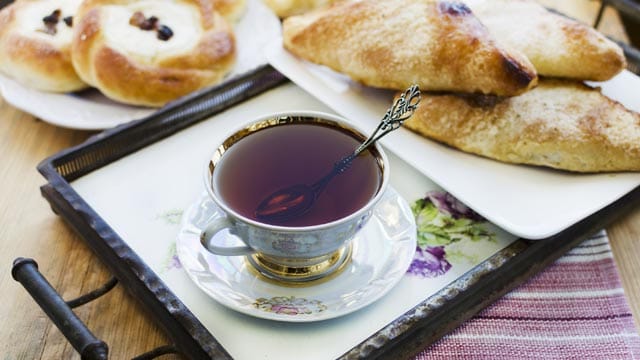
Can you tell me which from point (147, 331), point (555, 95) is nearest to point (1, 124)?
point (147, 331)

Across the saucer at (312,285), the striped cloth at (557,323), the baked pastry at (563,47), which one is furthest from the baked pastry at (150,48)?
the striped cloth at (557,323)

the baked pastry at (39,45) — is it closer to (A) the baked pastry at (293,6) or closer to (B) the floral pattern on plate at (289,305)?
(A) the baked pastry at (293,6)

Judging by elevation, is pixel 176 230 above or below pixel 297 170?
below

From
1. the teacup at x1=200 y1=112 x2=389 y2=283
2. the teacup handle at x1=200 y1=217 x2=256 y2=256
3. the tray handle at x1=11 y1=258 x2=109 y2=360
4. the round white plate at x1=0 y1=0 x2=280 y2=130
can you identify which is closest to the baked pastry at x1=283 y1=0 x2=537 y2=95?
the round white plate at x1=0 y1=0 x2=280 y2=130

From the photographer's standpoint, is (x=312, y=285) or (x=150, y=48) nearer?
(x=312, y=285)

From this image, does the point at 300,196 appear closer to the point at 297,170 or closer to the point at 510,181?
the point at 297,170

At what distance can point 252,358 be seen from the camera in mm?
806

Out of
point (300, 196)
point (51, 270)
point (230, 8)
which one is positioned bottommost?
point (51, 270)

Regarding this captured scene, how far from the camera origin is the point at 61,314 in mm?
787

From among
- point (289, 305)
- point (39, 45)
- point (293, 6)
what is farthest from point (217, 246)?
point (293, 6)

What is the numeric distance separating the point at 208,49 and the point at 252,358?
0.77m

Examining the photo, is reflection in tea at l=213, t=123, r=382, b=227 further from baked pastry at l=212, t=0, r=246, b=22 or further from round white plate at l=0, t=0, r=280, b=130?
baked pastry at l=212, t=0, r=246, b=22

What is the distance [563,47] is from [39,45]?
3.16ft

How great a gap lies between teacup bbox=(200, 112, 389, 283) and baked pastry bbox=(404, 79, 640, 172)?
0.78 ft
